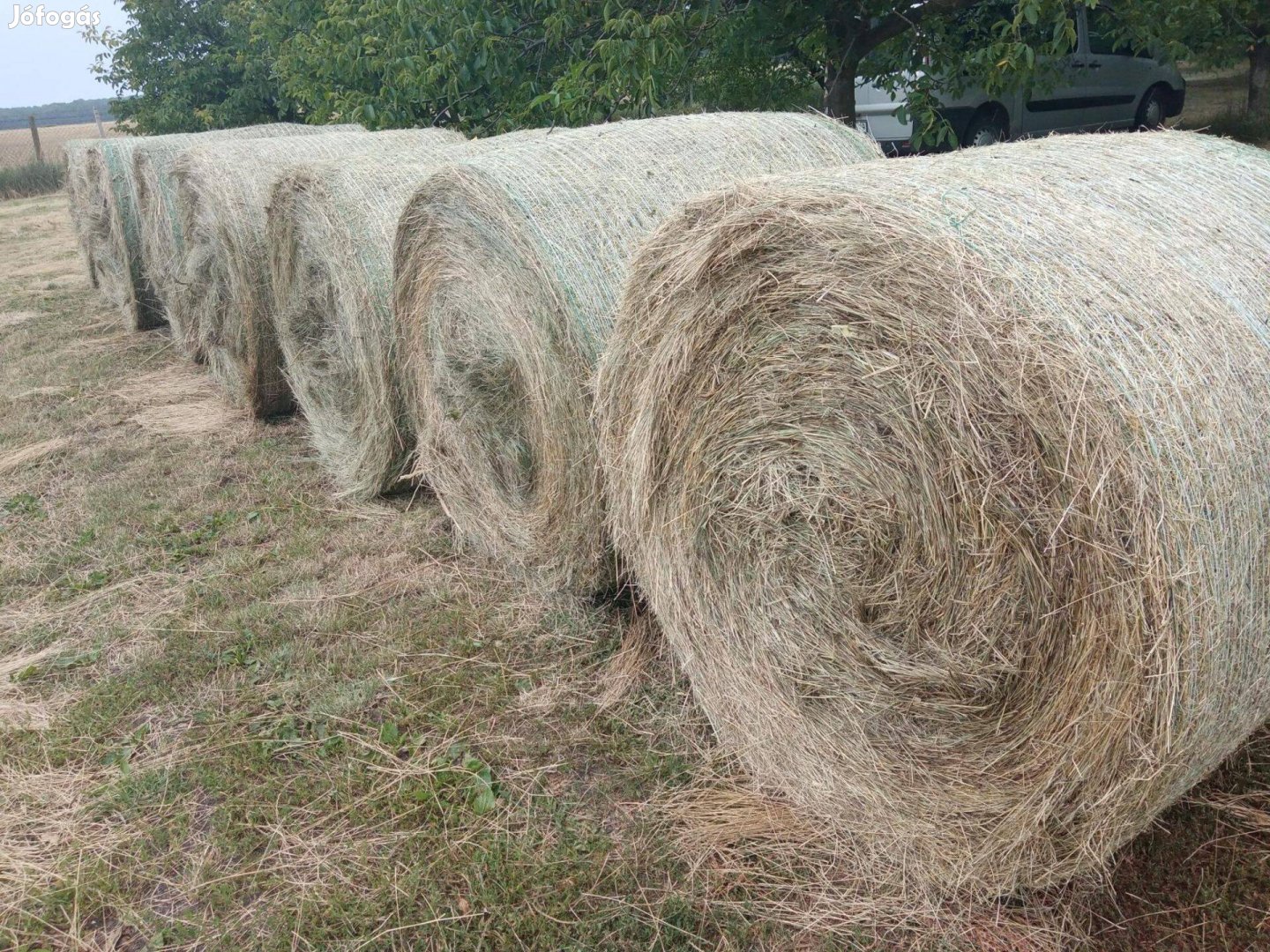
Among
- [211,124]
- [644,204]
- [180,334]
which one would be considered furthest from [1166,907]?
[211,124]

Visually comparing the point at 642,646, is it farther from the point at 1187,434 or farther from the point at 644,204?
the point at 1187,434

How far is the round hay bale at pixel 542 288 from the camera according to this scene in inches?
142

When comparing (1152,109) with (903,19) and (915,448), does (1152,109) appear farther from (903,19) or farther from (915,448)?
(915,448)

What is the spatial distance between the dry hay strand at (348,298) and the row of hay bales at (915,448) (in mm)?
850

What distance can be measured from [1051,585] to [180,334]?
8.00 metres

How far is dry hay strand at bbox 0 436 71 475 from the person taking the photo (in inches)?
241

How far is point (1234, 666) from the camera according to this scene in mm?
2021

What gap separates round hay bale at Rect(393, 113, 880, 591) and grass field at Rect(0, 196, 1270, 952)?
36cm

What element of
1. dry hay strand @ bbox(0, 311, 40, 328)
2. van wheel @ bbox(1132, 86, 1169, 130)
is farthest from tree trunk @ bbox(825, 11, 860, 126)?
dry hay strand @ bbox(0, 311, 40, 328)

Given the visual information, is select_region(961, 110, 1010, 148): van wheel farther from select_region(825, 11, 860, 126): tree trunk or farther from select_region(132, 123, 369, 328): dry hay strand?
select_region(132, 123, 369, 328): dry hay strand

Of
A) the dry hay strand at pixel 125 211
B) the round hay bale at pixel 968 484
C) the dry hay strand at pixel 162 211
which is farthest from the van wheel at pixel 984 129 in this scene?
the round hay bale at pixel 968 484

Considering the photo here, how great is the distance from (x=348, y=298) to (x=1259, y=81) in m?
15.2

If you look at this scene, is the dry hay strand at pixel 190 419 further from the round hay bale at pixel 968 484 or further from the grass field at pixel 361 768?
the round hay bale at pixel 968 484

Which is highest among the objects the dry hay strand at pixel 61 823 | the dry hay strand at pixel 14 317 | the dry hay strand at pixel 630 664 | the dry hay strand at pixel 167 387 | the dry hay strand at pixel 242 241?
the dry hay strand at pixel 242 241
